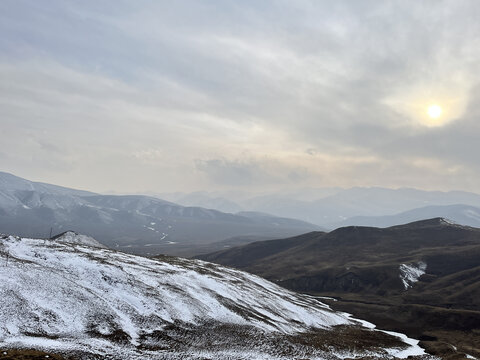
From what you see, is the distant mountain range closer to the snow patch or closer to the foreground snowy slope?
the snow patch

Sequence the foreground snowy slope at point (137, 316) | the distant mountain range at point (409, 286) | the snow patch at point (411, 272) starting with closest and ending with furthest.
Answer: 1. the foreground snowy slope at point (137, 316)
2. the distant mountain range at point (409, 286)
3. the snow patch at point (411, 272)

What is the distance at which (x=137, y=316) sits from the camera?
44.0 meters

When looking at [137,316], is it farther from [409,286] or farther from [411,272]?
[411,272]

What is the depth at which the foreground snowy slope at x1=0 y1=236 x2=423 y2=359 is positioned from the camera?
113 feet

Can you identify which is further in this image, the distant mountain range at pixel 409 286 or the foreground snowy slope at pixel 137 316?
the distant mountain range at pixel 409 286

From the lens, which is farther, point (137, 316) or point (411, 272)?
point (411, 272)

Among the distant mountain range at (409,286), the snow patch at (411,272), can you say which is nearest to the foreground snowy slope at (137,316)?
the distant mountain range at (409,286)

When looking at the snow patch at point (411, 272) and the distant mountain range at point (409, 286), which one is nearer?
the distant mountain range at point (409, 286)

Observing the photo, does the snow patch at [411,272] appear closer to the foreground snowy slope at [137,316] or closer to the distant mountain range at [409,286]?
the distant mountain range at [409,286]

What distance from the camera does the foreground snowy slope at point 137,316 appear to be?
1356 inches

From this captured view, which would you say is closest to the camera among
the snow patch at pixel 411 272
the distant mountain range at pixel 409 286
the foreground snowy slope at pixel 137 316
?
the foreground snowy slope at pixel 137 316

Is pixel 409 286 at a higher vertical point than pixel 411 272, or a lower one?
lower

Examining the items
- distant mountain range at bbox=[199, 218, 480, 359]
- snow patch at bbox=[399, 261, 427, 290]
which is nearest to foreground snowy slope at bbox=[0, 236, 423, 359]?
distant mountain range at bbox=[199, 218, 480, 359]

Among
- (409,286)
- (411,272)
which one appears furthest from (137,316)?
(411,272)
